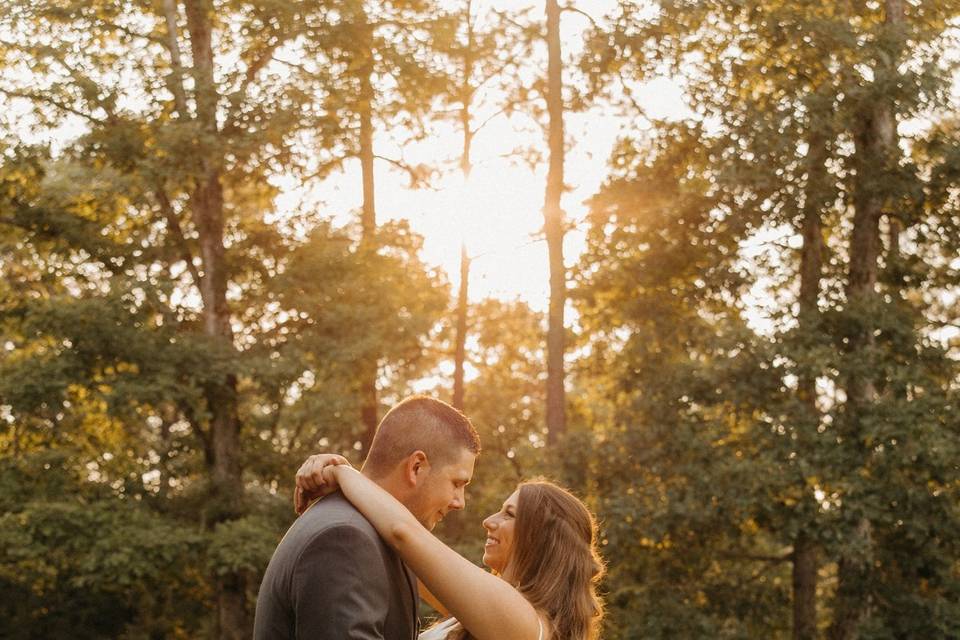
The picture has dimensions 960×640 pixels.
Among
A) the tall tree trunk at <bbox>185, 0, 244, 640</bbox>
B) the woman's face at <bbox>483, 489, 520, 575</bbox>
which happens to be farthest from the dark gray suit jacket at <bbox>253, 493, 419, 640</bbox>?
the tall tree trunk at <bbox>185, 0, 244, 640</bbox>

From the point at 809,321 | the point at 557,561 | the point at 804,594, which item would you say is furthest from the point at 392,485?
the point at 804,594

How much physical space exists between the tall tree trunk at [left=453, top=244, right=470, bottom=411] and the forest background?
915 mm

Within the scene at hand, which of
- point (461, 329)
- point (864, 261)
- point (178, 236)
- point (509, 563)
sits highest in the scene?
point (178, 236)

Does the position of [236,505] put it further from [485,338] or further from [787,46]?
[787,46]

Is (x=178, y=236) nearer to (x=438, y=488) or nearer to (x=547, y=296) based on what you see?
(x=547, y=296)

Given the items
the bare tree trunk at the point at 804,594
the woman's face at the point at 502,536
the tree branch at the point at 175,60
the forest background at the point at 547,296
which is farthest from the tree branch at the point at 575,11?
the woman's face at the point at 502,536

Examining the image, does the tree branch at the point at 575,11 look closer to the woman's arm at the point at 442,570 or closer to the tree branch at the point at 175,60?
the tree branch at the point at 175,60

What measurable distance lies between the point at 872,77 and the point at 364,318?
807cm

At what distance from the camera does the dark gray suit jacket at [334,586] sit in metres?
2.72

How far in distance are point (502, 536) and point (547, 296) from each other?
704 inches

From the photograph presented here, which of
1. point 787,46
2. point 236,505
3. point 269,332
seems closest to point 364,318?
point 269,332

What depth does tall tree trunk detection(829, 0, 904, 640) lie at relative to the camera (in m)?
17.2

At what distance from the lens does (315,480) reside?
10.6 feet

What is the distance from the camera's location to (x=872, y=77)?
17656mm
